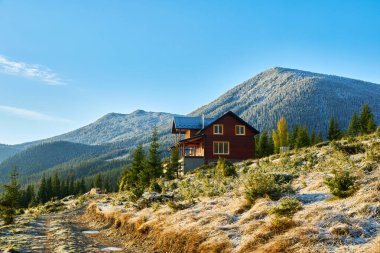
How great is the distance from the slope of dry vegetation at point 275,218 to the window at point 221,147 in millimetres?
28156

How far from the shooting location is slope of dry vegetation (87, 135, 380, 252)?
9678mm

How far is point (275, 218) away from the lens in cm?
1124

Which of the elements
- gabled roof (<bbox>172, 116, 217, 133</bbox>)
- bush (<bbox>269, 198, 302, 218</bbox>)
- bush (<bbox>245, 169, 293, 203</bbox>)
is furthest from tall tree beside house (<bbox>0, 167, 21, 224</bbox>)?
gabled roof (<bbox>172, 116, 217, 133</bbox>)

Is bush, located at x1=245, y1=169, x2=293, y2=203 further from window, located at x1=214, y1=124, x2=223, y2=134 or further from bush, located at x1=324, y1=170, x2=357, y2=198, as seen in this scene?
window, located at x1=214, y1=124, x2=223, y2=134

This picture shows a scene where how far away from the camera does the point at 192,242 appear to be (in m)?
12.5

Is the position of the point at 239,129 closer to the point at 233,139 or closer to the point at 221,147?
the point at 233,139

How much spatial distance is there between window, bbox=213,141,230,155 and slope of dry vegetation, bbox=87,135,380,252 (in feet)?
92.4

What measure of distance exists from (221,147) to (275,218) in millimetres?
Result: 39207

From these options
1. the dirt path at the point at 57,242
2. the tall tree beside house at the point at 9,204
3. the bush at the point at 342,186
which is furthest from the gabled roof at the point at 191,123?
the bush at the point at 342,186

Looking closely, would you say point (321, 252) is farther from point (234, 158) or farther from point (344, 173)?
point (234, 158)

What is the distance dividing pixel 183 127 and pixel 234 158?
395 inches

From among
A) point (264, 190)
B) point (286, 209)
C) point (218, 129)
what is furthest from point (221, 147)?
point (286, 209)

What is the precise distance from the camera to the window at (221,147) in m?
50.0

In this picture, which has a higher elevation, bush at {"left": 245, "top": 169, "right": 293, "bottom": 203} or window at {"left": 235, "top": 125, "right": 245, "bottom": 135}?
window at {"left": 235, "top": 125, "right": 245, "bottom": 135}
